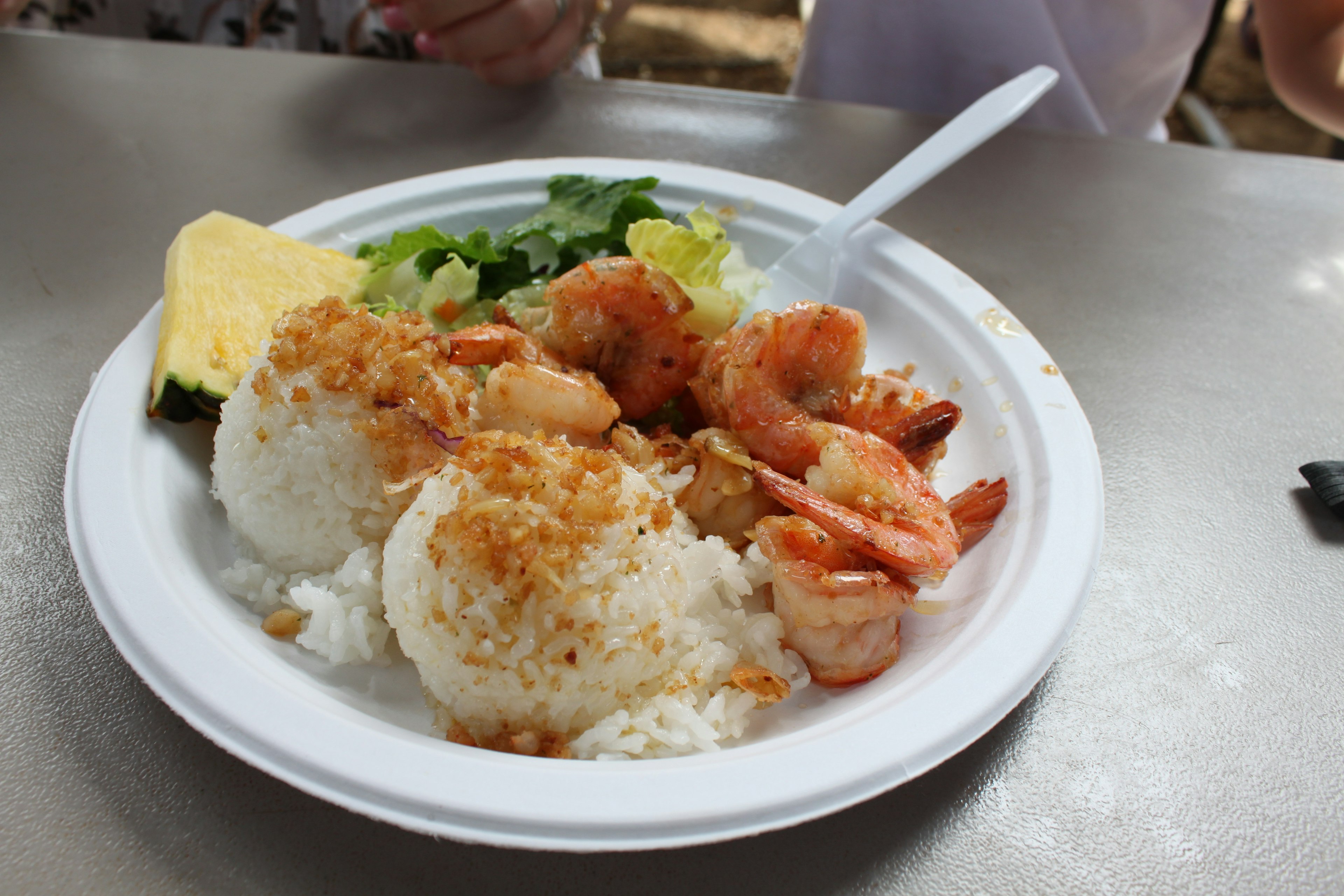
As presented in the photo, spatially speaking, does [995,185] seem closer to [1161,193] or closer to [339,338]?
[1161,193]

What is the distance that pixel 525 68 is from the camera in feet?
10.5

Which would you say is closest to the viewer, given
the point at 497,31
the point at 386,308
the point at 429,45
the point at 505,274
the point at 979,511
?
the point at 979,511

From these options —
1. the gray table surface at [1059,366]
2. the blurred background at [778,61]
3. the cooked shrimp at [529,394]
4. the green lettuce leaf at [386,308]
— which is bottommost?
the blurred background at [778,61]

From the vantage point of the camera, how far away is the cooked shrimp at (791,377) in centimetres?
167

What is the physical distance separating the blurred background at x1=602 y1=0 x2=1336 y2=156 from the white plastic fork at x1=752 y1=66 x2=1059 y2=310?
426 centimetres

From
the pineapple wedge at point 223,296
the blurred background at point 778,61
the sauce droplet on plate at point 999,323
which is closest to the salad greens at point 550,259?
the pineapple wedge at point 223,296

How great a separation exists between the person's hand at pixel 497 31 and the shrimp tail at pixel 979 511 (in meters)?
2.47

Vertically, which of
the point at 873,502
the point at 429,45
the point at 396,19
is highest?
the point at 396,19

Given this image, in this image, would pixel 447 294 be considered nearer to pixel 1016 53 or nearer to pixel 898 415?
pixel 898 415

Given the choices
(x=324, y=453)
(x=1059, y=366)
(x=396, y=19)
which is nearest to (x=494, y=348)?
(x=324, y=453)

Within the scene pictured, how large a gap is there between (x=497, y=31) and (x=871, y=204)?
1716 mm

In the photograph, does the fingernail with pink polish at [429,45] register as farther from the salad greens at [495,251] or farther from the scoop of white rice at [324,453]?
the scoop of white rice at [324,453]

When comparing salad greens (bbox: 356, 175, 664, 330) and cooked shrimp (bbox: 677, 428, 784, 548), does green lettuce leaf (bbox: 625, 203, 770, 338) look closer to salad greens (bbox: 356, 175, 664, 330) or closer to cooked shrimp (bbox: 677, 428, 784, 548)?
salad greens (bbox: 356, 175, 664, 330)

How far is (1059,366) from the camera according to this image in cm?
227
